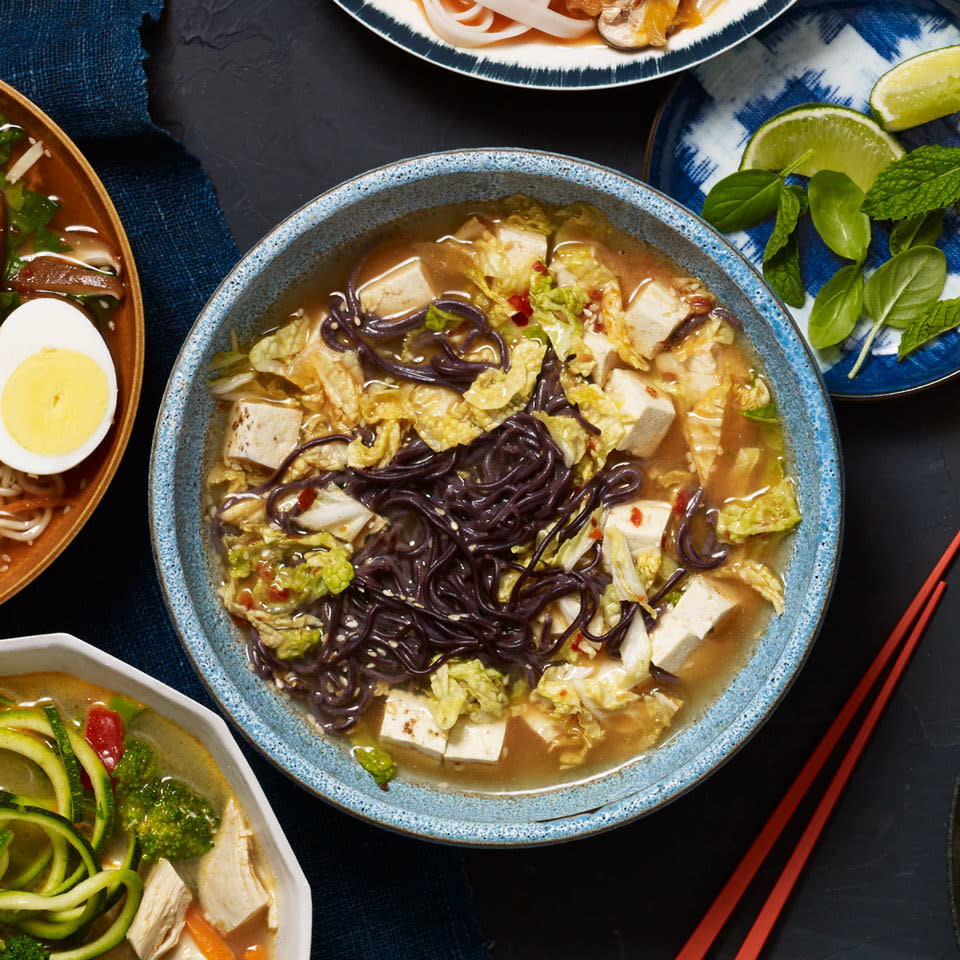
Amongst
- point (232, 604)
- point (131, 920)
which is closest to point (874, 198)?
point (232, 604)

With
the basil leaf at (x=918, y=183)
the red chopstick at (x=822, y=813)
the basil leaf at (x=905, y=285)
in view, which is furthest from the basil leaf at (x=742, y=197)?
the red chopstick at (x=822, y=813)

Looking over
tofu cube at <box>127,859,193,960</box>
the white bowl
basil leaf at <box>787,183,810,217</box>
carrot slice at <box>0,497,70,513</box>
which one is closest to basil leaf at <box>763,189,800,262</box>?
basil leaf at <box>787,183,810,217</box>

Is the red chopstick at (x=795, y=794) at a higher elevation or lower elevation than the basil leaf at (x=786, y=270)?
lower

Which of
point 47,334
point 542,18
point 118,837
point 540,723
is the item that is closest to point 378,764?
point 540,723

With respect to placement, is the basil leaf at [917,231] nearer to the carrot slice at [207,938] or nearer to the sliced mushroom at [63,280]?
the sliced mushroom at [63,280]

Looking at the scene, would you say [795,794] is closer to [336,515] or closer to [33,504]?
[336,515]

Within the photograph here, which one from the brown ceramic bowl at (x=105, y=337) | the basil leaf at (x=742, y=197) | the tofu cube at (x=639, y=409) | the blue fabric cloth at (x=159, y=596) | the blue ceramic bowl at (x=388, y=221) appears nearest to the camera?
the blue ceramic bowl at (x=388, y=221)
